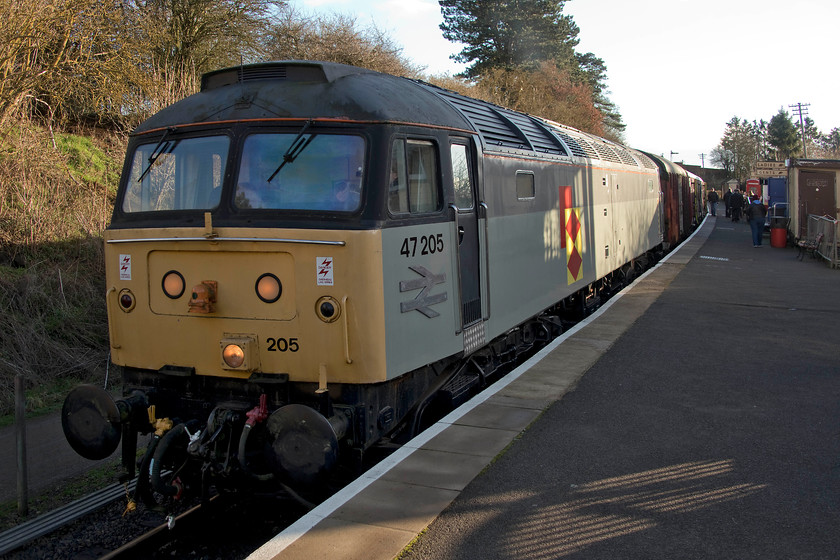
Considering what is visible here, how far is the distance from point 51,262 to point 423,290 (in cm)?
807

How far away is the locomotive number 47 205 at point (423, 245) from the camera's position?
205 inches

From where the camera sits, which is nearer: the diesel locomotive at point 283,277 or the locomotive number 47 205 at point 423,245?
the diesel locomotive at point 283,277

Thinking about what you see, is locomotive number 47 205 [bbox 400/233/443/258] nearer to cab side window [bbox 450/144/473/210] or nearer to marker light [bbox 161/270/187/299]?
cab side window [bbox 450/144/473/210]

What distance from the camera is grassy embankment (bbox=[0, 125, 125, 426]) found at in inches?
352

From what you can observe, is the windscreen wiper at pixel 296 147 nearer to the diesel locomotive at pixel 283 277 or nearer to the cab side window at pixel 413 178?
the diesel locomotive at pixel 283 277

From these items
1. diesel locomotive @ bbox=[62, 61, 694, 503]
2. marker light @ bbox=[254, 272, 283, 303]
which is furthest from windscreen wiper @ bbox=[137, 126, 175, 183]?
marker light @ bbox=[254, 272, 283, 303]

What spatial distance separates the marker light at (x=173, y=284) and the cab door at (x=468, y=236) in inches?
84.1

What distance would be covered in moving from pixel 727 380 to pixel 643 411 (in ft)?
5.36

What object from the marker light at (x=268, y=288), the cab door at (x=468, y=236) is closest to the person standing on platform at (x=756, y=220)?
the cab door at (x=468, y=236)

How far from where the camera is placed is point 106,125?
15461 mm

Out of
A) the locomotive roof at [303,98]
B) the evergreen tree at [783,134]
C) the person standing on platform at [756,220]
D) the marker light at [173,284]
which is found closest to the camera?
the locomotive roof at [303,98]

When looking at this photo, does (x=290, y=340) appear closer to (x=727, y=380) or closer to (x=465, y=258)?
(x=465, y=258)

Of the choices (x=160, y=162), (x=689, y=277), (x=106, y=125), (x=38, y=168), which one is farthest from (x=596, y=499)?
(x=106, y=125)

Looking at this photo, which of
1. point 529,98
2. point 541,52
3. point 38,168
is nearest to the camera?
point 38,168
